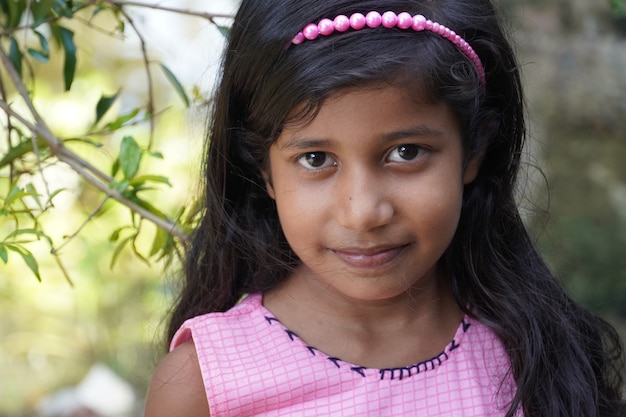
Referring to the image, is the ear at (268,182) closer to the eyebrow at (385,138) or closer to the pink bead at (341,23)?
the eyebrow at (385,138)

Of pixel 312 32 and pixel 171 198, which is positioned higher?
pixel 312 32

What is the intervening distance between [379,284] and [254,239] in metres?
0.30

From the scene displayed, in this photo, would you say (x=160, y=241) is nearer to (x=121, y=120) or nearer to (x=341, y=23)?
(x=121, y=120)

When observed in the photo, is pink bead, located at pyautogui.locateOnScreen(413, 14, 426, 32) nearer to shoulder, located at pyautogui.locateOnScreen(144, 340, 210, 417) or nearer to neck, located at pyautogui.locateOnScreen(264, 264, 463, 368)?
neck, located at pyautogui.locateOnScreen(264, 264, 463, 368)

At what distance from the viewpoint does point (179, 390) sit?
5.34 ft

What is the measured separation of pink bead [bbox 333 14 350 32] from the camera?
150 centimetres

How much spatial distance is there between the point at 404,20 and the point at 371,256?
37 cm

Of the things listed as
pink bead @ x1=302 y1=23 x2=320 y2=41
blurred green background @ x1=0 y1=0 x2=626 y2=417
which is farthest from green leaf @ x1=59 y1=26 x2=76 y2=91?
blurred green background @ x1=0 y1=0 x2=626 y2=417

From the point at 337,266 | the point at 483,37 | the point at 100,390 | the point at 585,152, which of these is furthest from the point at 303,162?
the point at 585,152

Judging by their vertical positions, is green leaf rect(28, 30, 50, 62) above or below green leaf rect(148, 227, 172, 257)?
above

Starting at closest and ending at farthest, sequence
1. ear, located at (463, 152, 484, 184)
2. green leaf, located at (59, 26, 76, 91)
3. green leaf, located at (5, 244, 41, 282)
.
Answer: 1. green leaf, located at (5, 244, 41, 282)
2. ear, located at (463, 152, 484, 184)
3. green leaf, located at (59, 26, 76, 91)

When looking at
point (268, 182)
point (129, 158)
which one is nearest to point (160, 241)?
point (129, 158)

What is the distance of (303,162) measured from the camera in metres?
1.56

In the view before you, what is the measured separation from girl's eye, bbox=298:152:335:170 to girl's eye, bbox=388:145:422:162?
9 cm
